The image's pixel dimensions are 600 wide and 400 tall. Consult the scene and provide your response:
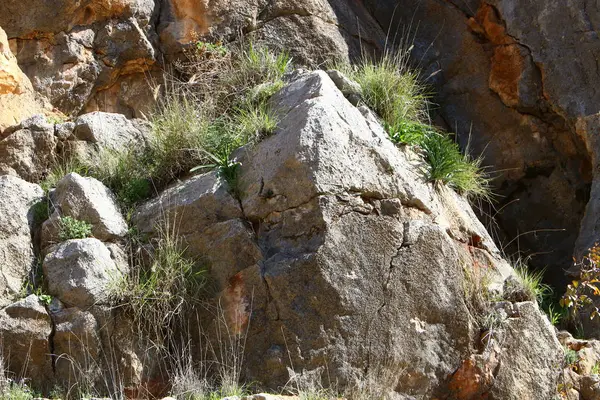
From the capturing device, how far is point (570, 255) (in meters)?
9.25

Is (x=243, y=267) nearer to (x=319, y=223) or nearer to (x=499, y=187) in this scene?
(x=319, y=223)

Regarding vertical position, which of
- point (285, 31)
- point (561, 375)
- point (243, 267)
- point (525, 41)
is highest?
point (285, 31)

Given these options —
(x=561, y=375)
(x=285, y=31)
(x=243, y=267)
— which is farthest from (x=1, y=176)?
(x=561, y=375)

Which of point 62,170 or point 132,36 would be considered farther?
point 132,36

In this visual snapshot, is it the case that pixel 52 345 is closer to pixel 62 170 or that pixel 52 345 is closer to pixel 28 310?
pixel 28 310

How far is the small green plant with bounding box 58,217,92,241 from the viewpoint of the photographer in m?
7.15

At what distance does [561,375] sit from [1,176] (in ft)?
16.5

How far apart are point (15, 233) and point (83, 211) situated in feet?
1.87

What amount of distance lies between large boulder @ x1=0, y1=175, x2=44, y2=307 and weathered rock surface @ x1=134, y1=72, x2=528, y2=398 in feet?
2.99

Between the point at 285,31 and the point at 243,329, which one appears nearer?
the point at 243,329

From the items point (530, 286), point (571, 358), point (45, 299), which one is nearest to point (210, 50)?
point (45, 299)

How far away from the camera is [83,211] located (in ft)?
24.0

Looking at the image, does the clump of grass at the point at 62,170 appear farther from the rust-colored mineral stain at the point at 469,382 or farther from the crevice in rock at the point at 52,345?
the rust-colored mineral stain at the point at 469,382

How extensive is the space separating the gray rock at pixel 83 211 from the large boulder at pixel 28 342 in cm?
69
